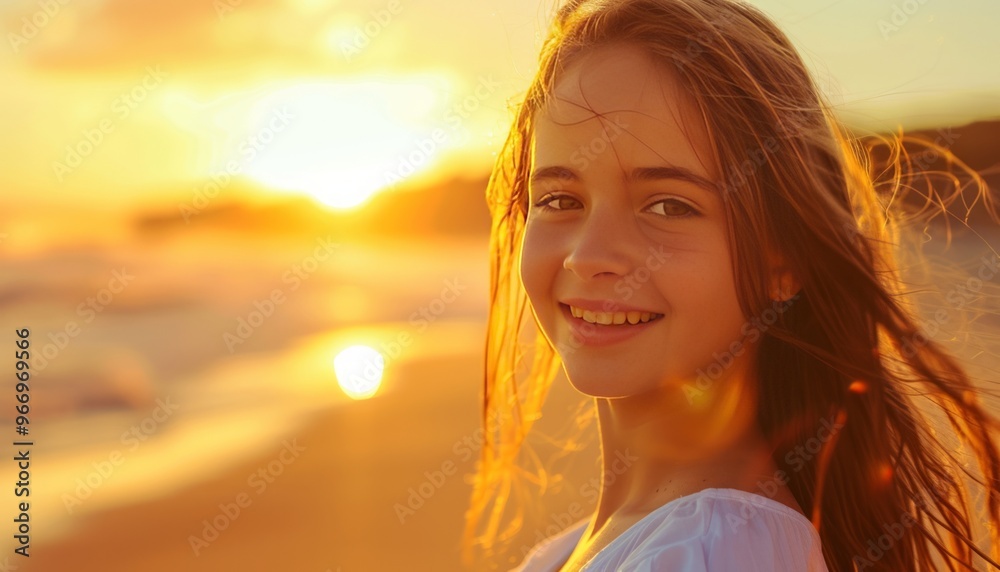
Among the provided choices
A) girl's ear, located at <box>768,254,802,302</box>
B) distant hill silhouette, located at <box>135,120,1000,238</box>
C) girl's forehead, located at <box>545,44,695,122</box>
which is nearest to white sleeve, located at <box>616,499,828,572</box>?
girl's ear, located at <box>768,254,802,302</box>

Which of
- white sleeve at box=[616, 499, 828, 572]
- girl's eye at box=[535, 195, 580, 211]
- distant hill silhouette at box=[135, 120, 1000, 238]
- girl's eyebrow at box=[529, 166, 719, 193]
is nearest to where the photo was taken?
white sleeve at box=[616, 499, 828, 572]

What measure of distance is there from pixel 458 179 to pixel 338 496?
486 inches

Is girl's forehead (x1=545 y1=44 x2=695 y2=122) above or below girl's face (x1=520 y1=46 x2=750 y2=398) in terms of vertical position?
above

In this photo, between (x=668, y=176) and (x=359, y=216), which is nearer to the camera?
(x=668, y=176)

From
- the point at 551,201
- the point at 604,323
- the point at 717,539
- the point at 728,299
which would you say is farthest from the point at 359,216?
the point at 717,539

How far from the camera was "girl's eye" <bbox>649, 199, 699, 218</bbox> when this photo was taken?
1888mm

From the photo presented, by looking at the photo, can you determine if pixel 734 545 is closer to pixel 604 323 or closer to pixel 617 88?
pixel 604 323

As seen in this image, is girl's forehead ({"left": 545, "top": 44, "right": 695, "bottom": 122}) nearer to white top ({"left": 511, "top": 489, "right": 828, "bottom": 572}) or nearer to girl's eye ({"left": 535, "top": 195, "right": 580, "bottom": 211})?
girl's eye ({"left": 535, "top": 195, "right": 580, "bottom": 211})

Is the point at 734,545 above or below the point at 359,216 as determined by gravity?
below

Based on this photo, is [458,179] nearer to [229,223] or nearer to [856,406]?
[229,223]

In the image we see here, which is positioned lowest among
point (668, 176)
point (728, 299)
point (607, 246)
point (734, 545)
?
point (734, 545)

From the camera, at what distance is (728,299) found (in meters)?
1.91

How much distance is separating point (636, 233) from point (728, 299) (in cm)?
23

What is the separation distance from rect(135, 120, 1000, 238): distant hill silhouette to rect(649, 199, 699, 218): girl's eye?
36.8 ft
